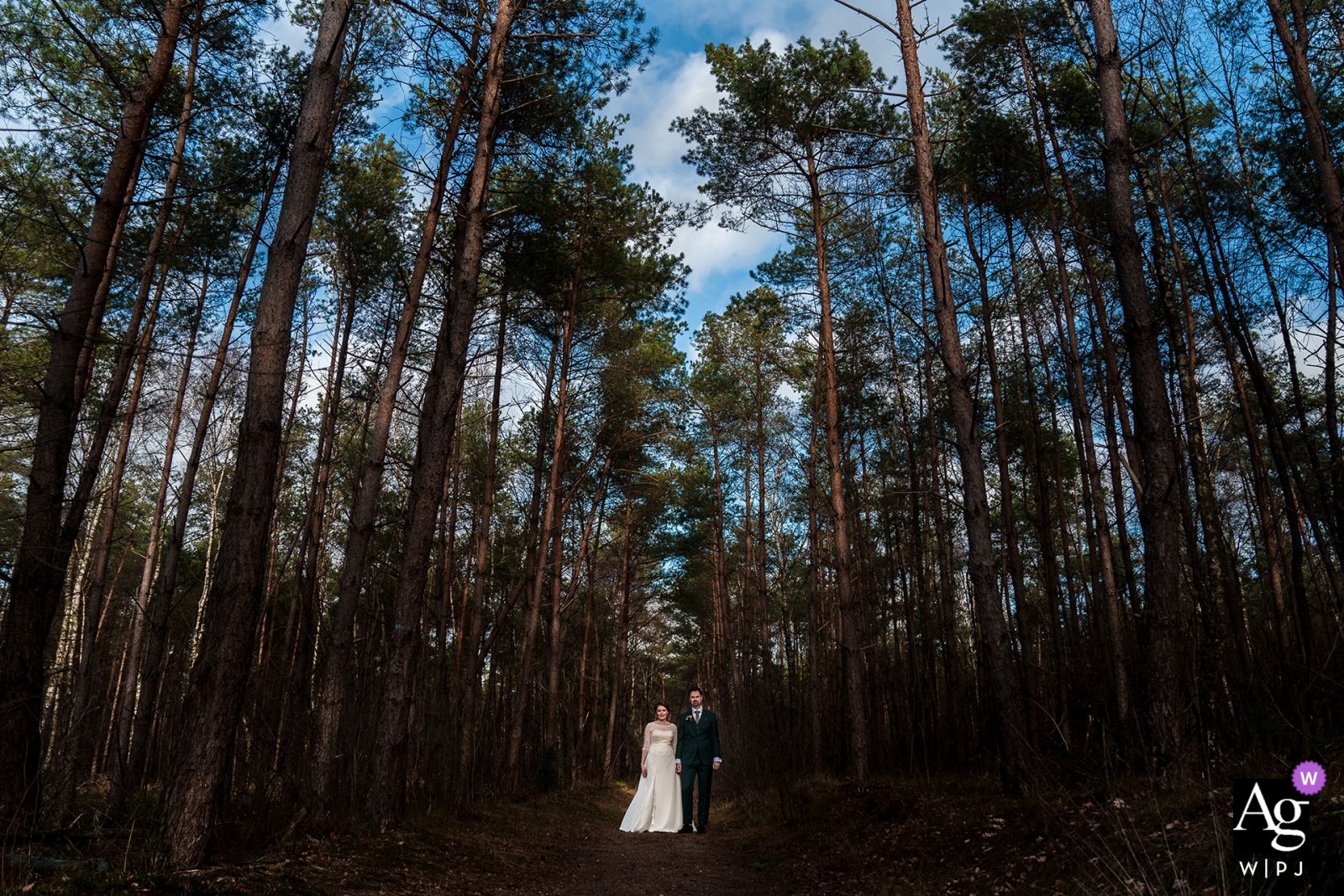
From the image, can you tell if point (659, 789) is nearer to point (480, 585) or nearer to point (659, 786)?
point (659, 786)

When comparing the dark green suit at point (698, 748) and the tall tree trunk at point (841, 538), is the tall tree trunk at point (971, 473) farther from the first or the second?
the dark green suit at point (698, 748)

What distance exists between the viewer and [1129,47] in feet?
25.0

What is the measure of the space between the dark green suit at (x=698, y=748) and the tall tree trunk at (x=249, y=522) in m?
6.01

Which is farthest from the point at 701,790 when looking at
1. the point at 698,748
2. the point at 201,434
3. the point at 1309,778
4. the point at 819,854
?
the point at 201,434

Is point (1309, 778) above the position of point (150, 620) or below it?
below

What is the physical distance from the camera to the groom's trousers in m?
9.45

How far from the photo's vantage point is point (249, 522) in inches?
170

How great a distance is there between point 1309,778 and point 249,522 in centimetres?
538

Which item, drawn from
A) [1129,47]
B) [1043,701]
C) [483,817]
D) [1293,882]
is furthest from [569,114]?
[1043,701]

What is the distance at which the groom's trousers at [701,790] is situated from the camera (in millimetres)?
9453

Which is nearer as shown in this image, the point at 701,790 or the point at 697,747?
the point at 697,747

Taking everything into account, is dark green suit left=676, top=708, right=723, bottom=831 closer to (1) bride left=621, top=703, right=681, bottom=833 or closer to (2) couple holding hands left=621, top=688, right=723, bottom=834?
(2) couple holding hands left=621, top=688, right=723, bottom=834

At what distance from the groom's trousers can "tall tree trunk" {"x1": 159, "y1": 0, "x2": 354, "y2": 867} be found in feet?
21.2

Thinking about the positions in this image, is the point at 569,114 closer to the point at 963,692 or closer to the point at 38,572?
the point at 38,572
